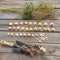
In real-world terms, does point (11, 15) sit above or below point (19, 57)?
above

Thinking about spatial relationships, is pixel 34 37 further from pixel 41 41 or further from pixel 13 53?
pixel 13 53

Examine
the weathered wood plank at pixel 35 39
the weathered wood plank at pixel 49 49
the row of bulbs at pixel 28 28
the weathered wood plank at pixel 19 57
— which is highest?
the row of bulbs at pixel 28 28

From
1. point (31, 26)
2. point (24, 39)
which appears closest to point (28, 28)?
point (31, 26)

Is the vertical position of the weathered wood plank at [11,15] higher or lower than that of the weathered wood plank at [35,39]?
higher

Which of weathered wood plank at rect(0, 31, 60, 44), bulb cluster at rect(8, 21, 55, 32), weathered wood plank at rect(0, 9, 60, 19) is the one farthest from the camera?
weathered wood plank at rect(0, 9, 60, 19)

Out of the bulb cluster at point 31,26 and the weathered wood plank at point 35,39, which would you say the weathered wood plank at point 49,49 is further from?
the bulb cluster at point 31,26

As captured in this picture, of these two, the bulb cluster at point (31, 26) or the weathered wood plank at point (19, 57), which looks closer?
the weathered wood plank at point (19, 57)

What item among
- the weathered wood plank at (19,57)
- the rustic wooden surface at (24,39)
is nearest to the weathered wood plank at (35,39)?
the rustic wooden surface at (24,39)

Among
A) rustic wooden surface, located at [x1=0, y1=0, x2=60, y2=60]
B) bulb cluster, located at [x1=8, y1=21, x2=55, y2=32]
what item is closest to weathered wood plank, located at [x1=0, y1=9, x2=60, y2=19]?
rustic wooden surface, located at [x1=0, y1=0, x2=60, y2=60]

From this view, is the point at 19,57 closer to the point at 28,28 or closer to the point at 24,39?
the point at 24,39

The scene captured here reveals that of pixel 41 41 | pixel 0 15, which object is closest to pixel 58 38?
pixel 41 41

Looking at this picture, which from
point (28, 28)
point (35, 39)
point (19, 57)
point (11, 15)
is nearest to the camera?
point (19, 57)

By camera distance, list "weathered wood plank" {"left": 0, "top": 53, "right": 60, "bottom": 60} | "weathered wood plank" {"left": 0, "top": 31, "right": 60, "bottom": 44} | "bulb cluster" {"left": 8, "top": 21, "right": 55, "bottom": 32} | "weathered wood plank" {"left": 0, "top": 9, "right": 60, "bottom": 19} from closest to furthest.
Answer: "weathered wood plank" {"left": 0, "top": 53, "right": 60, "bottom": 60}
"weathered wood plank" {"left": 0, "top": 31, "right": 60, "bottom": 44}
"bulb cluster" {"left": 8, "top": 21, "right": 55, "bottom": 32}
"weathered wood plank" {"left": 0, "top": 9, "right": 60, "bottom": 19}

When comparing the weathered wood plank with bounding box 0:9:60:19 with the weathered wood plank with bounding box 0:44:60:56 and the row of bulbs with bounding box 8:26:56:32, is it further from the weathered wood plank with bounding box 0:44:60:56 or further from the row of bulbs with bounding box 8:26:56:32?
the weathered wood plank with bounding box 0:44:60:56
